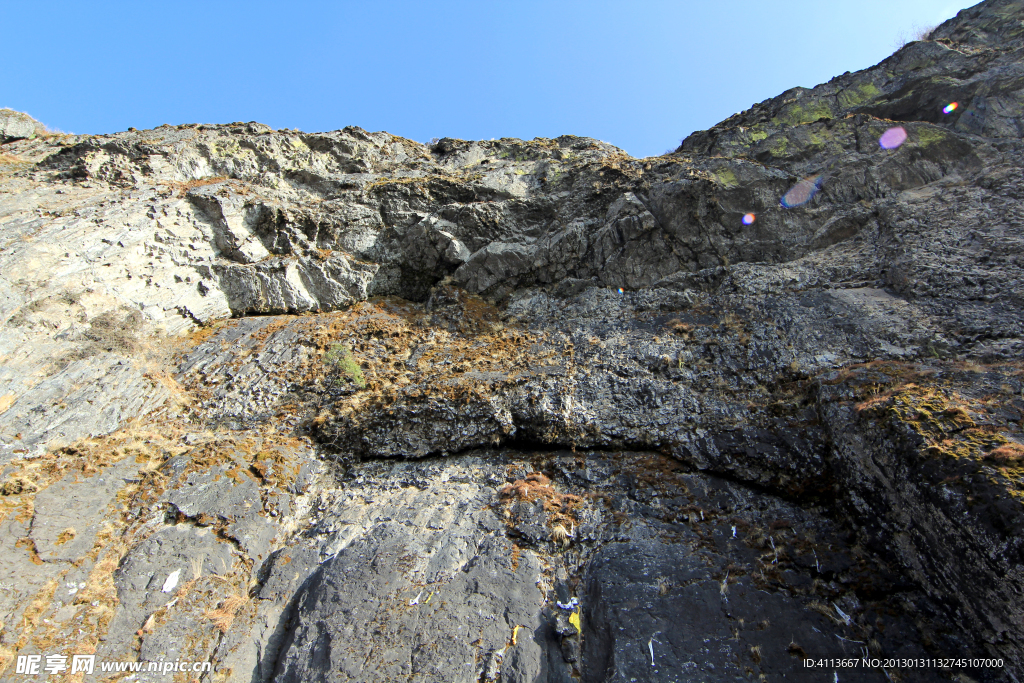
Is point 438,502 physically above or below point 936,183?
below

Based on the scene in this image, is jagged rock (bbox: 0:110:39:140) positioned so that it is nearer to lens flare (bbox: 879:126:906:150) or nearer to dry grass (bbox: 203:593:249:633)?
dry grass (bbox: 203:593:249:633)

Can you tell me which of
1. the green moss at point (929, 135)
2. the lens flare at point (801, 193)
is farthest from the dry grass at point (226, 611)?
the green moss at point (929, 135)

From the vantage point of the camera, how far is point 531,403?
8.86 meters

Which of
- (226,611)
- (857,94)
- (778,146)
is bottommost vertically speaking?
(226,611)

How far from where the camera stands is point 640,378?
30.8 ft

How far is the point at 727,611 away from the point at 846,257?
9296 mm

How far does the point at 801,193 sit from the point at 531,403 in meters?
10.4

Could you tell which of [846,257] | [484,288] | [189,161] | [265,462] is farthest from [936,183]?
[189,161]

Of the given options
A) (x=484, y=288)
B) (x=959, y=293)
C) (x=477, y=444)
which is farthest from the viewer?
(x=484, y=288)

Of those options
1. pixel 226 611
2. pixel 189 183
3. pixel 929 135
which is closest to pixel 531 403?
pixel 226 611

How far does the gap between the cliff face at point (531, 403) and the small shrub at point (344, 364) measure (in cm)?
14

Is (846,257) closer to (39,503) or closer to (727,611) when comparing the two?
(727,611)

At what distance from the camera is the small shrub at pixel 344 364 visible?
1030cm

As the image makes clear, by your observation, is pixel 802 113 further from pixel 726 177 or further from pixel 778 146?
pixel 726 177
